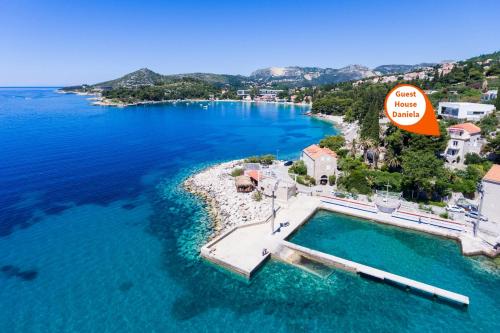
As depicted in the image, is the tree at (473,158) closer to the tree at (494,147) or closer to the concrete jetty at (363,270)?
the tree at (494,147)

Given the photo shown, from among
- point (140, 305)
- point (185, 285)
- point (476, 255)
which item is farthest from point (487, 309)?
point (140, 305)

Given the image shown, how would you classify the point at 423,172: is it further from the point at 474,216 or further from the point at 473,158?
the point at 473,158

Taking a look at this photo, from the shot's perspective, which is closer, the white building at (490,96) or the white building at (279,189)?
the white building at (279,189)

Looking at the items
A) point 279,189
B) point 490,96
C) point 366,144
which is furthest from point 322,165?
point 490,96

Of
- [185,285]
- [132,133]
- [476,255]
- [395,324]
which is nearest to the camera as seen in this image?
[395,324]

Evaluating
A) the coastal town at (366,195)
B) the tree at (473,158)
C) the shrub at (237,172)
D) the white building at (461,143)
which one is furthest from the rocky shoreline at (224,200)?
the tree at (473,158)

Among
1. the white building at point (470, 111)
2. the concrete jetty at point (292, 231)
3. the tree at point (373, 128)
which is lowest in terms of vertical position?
the concrete jetty at point (292, 231)

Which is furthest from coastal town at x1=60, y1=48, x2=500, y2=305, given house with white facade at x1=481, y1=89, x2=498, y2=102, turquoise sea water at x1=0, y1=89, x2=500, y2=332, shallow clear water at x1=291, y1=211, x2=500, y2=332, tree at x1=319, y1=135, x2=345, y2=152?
house with white facade at x1=481, y1=89, x2=498, y2=102

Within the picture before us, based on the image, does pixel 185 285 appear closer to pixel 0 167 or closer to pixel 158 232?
pixel 158 232
